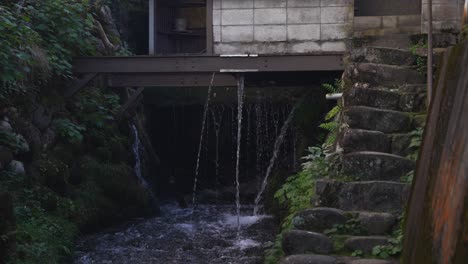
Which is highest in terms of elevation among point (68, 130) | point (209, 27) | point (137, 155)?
point (209, 27)

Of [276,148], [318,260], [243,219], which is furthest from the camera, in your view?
[276,148]

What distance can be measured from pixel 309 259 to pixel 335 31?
6731 mm

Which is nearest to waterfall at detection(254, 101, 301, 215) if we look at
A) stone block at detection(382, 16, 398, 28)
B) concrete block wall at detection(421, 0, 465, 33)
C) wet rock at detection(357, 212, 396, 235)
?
stone block at detection(382, 16, 398, 28)

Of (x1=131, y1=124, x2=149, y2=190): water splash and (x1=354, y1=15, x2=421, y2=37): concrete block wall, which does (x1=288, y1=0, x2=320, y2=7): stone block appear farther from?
(x1=131, y1=124, x2=149, y2=190): water splash

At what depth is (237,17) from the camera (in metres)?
12.4

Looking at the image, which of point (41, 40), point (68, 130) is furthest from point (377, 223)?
point (41, 40)

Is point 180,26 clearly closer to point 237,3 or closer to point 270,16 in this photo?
point 237,3

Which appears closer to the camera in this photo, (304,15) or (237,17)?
(304,15)

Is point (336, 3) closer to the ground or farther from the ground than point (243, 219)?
farther from the ground

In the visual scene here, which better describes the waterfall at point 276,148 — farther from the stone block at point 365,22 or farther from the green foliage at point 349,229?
the green foliage at point 349,229

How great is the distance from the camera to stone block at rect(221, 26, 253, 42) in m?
12.4

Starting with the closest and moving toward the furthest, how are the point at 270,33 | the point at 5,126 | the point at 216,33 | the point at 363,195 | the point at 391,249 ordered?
the point at 391,249
the point at 363,195
the point at 5,126
the point at 270,33
the point at 216,33

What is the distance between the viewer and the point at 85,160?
12367mm

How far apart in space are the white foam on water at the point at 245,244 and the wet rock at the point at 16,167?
406 centimetres
